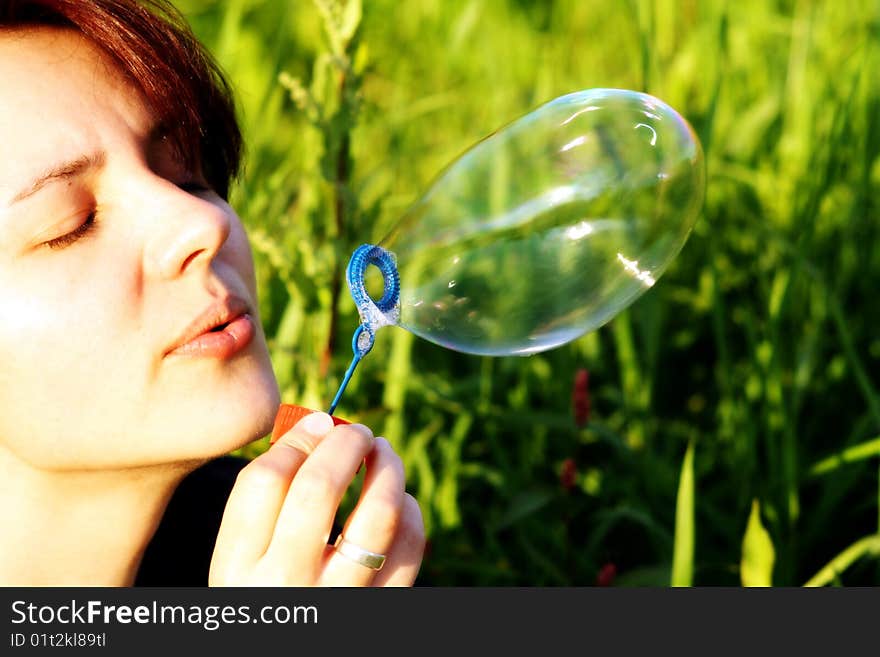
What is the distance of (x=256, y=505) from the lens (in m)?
1.12

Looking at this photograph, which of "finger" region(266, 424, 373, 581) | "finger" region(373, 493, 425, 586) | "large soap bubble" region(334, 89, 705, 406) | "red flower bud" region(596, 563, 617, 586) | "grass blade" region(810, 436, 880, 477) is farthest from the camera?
"grass blade" region(810, 436, 880, 477)

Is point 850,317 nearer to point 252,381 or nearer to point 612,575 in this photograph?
point 612,575

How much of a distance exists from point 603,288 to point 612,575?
1.36ft

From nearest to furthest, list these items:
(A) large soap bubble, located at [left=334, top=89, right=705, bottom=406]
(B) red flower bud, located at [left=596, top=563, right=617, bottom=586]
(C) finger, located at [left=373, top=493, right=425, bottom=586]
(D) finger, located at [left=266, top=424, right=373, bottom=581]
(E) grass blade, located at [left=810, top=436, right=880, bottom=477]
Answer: (D) finger, located at [left=266, top=424, right=373, bottom=581]
(C) finger, located at [left=373, top=493, right=425, bottom=586]
(A) large soap bubble, located at [left=334, top=89, right=705, bottom=406]
(B) red flower bud, located at [left=596, top=563, right=617, bottom=586]
(E) grass blade, located at [left=810, top=436, right=880, bottom=477]

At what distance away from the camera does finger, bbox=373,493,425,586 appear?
1.22 meters

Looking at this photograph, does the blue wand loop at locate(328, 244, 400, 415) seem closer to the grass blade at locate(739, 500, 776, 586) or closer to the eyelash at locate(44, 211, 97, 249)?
the eyelash at locate(44, 211, 97, 249)

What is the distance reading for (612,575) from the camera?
1.49 meters

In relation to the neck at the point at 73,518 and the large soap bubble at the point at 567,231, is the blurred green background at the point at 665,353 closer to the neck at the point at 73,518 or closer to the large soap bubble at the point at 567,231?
the large soap bubble at the point at 567,231

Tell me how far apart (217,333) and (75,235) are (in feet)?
0.59

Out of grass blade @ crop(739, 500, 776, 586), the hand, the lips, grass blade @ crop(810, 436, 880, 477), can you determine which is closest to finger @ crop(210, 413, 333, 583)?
the hand

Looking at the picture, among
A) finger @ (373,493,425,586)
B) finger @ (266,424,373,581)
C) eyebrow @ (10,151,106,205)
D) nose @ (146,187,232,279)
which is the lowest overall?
finger @ (373,493,425,586)

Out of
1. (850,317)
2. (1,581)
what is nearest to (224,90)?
(1,581)

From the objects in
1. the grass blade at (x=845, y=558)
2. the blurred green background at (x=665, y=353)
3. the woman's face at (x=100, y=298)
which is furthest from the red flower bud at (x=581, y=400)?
the woman's face at (x=100, y=298)

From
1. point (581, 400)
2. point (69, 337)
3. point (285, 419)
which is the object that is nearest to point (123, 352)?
point (69, 337)
